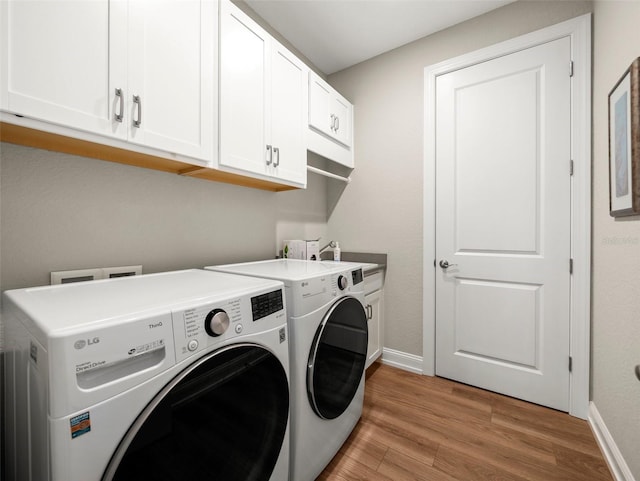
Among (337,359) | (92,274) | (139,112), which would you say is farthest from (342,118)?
(92,274)

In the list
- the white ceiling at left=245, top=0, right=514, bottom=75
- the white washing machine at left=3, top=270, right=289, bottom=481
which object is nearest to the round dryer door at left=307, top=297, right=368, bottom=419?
the white washing machine at left=3, top=270, right=289, bottom=481

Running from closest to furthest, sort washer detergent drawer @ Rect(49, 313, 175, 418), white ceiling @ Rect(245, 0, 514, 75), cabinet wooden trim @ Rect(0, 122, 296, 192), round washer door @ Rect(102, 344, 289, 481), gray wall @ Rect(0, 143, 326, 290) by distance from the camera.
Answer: washer detergent drawer @ Rect(49, 313, 175, 418), round washer door @ Rect(102, 344, 289, 481), cabinet wooden trim @ Rect(0, 122, 296, 192), gray wall @ Rect(0, 143, 326, 290), white ceiling @ Rect(245, 0, 514, 75)

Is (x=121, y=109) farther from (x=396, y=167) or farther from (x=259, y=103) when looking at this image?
(x=396, y=167)

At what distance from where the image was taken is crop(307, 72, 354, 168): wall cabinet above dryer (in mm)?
2084

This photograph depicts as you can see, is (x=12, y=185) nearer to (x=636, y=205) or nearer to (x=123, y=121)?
(x=123, y=121)

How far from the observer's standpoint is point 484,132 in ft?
6.68

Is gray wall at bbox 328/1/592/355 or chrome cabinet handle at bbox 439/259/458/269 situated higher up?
gray wall at bbox 328/1/592/355

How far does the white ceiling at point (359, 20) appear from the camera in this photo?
6.33 feet

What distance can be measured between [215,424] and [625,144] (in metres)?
1.88

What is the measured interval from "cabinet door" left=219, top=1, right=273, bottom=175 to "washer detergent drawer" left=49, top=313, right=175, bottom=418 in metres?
0.96

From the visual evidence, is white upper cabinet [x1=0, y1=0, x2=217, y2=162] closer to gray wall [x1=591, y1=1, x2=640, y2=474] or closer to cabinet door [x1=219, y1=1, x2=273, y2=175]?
cabinet door [x1=219, y1=1, x2=273, y2=175]

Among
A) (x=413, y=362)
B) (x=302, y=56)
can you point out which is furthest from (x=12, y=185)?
(x=413, y=362)

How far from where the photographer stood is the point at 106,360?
0.61 metres

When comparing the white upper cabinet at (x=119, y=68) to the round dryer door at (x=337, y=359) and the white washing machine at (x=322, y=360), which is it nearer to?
the white washing machine at (x=322, y=360)
